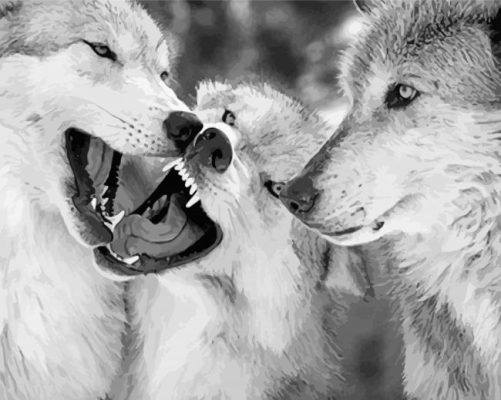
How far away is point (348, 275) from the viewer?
142 centimetres

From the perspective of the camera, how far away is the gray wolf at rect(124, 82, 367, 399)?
1413 millimetres

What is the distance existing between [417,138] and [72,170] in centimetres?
63

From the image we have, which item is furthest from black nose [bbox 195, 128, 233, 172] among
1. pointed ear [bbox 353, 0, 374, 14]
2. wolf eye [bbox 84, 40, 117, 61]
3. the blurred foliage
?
pointed ear [bbox 353, 0, 374, 14]

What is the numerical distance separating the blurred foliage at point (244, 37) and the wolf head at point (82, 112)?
7 centimetres

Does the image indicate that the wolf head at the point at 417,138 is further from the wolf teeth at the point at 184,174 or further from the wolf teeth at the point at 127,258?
the wolf teeth at the point at 127,258

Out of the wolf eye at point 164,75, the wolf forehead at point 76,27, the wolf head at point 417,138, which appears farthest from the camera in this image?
the wolf eye at point 164,75

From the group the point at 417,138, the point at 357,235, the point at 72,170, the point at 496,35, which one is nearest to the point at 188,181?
the point at 72,170

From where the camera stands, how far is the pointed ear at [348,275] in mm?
1408

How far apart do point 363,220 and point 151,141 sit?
40 cm

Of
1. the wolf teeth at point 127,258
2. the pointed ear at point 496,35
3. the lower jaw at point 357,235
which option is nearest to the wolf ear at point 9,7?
the wolf teeth at point 127,258

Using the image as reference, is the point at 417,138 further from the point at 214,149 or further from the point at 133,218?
the point at 133,218

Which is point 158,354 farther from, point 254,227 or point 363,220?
point 363,220

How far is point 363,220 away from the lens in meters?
1.26

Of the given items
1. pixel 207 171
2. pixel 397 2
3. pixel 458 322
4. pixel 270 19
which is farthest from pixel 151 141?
pixel 458 322
